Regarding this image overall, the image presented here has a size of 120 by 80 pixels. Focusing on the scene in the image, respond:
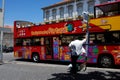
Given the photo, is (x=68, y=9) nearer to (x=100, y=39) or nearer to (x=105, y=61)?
(x=100, y=39)

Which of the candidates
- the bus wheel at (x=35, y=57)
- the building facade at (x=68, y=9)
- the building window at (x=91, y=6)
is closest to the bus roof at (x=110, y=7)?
the bus wheel at (x=35, y=57)

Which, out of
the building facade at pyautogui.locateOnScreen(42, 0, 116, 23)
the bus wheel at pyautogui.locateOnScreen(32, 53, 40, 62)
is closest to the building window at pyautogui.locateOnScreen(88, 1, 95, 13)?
the building facade at pyautogui.locateOnScreen(42, 0, 116, 23)

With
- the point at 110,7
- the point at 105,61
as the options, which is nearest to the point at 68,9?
the point at 110,7

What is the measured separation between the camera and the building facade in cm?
4947

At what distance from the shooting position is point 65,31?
666 inches

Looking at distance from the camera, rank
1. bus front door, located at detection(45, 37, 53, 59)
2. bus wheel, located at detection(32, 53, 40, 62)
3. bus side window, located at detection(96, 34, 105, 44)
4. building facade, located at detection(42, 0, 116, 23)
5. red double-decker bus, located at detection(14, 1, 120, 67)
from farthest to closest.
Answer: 1. building facade, located at detection(42, 0, 116, 23)
2. bus wheel, located at detection(32, 53, 40, 62)
3. bus front door, located at detection(45, 37, 53, 59)
4. bus side window, located at detection(96, 34, 105, 44)
5. red double-decker bus, located at detection(14, 1, 120, 67)

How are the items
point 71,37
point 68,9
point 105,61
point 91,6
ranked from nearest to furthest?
point 105,61, point 71,37, point 91,6, point 68,9

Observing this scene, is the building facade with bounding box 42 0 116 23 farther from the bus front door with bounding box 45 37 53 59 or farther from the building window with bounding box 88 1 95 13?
the bus front door with bounding box 45 37 53 59

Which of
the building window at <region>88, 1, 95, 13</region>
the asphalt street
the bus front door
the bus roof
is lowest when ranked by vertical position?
the asphalt street

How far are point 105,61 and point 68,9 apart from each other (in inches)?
1630

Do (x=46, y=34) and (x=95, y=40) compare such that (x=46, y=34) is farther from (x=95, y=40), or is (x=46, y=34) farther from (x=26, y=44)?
(x=95, y=40)

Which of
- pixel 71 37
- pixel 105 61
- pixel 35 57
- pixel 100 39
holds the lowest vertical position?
pixel 105 61

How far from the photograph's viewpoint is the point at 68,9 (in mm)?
55312

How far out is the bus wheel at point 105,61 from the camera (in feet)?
47.5
